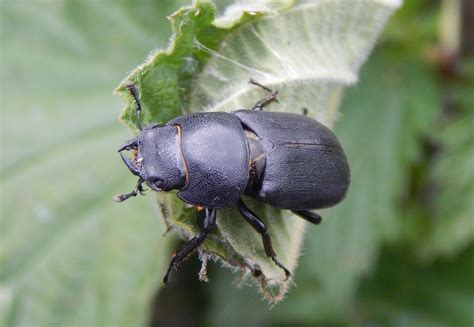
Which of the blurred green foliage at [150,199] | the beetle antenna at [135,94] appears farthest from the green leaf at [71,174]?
the beetle antenna at [135,94]

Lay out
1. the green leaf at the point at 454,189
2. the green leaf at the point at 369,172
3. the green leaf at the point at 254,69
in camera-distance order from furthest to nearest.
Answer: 1. the green leaf at the point at 369,172
2. the green leaf at the point at 454,189
3. the green leaf at the point at 254,69

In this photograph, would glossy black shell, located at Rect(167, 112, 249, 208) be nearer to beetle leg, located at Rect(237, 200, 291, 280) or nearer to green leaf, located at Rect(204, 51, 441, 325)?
beetle leg, located at Rect(237, 200, 291, 280)

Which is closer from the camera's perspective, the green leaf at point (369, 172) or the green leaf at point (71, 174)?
the green leaf at point (71, 174)

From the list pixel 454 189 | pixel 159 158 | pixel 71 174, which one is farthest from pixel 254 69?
pixel 454 189

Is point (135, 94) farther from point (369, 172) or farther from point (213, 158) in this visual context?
point (369, 172)

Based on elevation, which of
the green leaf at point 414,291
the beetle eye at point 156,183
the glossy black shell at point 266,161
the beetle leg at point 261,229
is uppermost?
the beetle eye at point 156,183

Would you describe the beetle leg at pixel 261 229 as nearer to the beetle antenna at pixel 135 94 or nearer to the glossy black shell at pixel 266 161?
the glossy black shell at pixel 266 161

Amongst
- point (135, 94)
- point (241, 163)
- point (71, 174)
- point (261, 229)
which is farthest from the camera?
point (71, 174)
